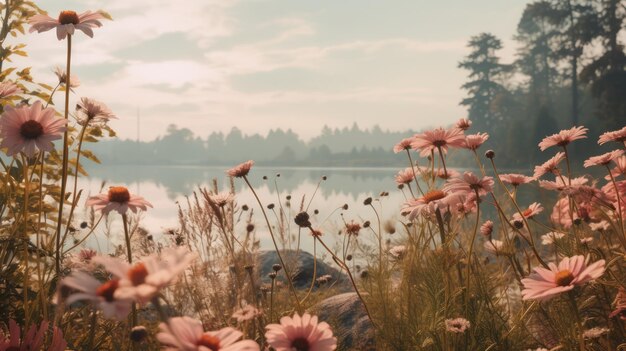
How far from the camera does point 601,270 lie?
3.96ft

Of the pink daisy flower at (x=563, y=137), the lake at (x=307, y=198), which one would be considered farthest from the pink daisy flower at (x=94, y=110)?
the pink daisy flower at (x=563, y=137)

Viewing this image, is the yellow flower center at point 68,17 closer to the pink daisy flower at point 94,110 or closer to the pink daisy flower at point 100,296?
the pink daisy flower at point 94,110

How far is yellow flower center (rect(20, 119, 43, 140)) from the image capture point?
1718mm

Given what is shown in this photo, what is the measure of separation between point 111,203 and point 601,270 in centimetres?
126

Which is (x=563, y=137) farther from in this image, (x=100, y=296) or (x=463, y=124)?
(x=100, y=296)

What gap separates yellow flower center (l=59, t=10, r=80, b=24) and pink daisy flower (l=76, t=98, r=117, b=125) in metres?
0.29

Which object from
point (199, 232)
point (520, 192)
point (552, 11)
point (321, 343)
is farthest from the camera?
point (552, 11)

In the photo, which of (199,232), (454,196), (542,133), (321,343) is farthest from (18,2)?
(542,133)

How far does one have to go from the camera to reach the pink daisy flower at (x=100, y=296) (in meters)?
0.79

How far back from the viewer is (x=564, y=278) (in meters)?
1.33

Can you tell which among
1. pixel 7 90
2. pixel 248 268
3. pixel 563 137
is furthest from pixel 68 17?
pixel 563 137

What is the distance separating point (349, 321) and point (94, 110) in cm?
220

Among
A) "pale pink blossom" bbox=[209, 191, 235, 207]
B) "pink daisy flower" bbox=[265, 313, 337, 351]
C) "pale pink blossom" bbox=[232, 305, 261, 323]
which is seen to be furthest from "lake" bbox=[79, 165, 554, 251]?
"pink daisy flower" bbox=[265, 313, 337, 351]

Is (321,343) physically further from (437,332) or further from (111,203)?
(437,332)
